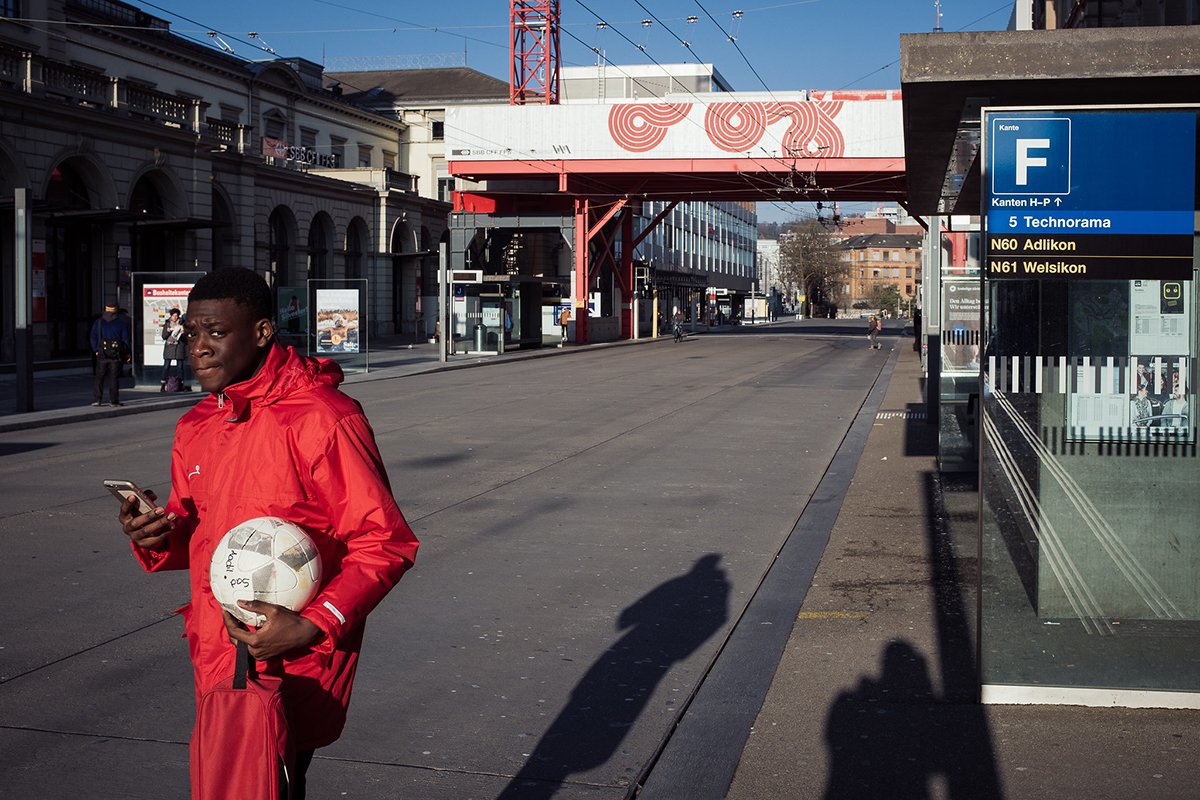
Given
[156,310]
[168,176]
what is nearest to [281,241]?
[168,176]

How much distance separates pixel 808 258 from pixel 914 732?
129 meters

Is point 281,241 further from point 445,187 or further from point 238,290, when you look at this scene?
point 238,290

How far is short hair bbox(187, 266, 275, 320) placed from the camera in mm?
3111

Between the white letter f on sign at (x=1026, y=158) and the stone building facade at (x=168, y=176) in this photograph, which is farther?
the stone building facade at (x=168, y=176)

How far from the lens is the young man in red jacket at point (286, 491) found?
2.94m

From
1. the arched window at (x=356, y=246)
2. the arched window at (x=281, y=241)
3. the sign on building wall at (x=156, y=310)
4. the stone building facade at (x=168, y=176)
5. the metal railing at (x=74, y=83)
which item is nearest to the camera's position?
the sign on building wall at (x=156, y=310)

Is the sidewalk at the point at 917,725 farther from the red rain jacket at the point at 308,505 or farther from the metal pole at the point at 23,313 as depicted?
the metal pole at the point at 23,313

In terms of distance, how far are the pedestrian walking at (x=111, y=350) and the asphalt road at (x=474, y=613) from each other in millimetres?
4452

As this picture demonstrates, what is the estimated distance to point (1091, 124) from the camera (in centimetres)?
555

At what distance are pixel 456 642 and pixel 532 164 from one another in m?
47.4

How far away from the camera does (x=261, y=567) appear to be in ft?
8.79

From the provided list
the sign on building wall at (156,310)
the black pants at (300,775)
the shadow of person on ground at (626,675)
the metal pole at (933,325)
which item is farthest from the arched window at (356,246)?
the black pants at (300,775)

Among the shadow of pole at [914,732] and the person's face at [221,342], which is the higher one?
the person's face at [221,342]

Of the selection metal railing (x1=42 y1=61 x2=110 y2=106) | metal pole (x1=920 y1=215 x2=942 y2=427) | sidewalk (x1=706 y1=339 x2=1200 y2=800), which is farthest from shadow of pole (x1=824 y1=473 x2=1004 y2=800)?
metal railing (x1=42 y1=61 x2=110 y2=106)
